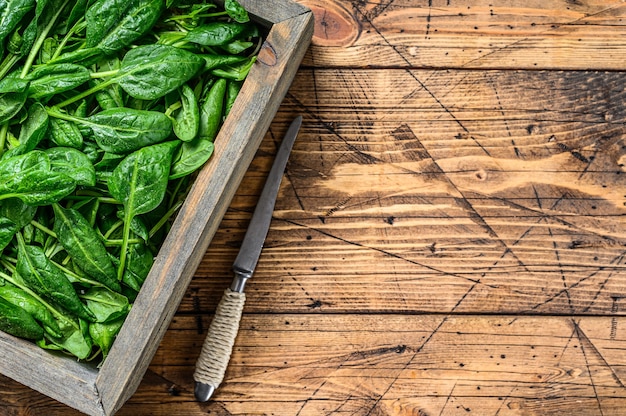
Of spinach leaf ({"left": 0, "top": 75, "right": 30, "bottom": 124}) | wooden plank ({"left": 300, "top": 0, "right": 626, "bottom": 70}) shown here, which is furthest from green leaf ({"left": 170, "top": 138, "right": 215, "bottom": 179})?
wooden plank ({"left": 300, "top": 0, "right": 626, "bottom": 70})

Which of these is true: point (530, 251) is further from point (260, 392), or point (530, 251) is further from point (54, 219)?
point (54, 219)

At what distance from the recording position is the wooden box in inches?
30.1

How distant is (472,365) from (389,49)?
581 millimetres

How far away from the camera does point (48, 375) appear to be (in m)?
0.78

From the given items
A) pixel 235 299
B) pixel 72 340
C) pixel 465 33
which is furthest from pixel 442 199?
pixel 72 340

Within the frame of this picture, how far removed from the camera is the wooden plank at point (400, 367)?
1005 mm

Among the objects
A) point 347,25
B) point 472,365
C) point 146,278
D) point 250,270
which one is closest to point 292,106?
point 347,25

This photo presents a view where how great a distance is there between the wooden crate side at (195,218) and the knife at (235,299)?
7.3 inches

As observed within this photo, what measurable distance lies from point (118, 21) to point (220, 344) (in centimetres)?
53

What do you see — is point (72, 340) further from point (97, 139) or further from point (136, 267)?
point (97, 139)

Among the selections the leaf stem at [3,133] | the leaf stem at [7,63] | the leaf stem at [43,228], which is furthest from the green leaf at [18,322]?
the leaf stem at [7,63]

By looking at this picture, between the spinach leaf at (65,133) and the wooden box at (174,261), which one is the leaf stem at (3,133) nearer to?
the spinach leaf at (65,133)

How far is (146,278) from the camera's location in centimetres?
77

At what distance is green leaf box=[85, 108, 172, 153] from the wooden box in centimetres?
8
